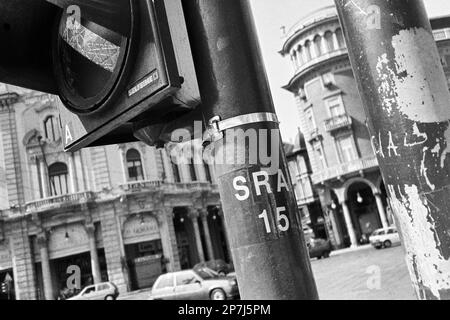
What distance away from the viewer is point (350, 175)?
31531 millimetres

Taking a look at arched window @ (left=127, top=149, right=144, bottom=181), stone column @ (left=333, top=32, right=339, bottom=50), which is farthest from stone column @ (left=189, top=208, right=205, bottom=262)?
stone column @ (left=333, top=32, right=339, bottom=50)

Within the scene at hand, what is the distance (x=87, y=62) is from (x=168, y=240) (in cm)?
2747

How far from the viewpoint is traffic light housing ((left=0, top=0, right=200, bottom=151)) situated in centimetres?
134

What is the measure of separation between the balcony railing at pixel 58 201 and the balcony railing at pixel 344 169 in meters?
18.0

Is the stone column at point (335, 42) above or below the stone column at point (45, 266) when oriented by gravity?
above

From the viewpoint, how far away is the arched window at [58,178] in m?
27.7

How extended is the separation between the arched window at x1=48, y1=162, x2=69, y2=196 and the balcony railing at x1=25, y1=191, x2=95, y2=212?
1.03 metres

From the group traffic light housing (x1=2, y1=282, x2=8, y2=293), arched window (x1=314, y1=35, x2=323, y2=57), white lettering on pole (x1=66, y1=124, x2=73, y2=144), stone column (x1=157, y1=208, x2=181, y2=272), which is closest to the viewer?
white lettering on pole (x1=66, y1=124, x2=73, y2=144)

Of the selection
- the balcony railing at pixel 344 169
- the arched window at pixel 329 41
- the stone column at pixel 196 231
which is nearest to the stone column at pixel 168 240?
the stone column at pixel 196 231

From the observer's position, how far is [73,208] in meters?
26.8

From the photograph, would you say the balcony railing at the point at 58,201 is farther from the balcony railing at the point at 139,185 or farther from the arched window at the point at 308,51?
the arched window at the point at 308,51

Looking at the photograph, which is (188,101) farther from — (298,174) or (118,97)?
(298,174)

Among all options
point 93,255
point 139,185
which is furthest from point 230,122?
point 93,255

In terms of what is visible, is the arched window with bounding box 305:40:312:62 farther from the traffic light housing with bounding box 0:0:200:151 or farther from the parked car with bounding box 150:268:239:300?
the traffic light housing with bounding box 0:0:200:151
